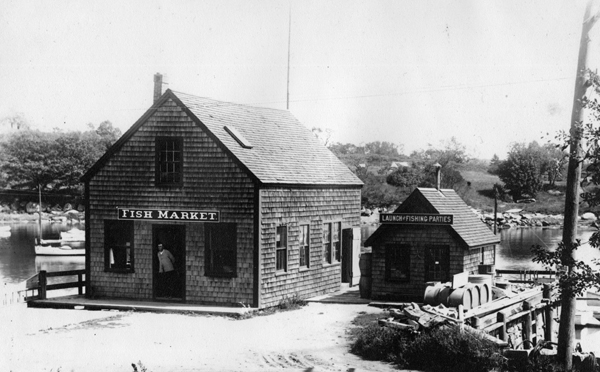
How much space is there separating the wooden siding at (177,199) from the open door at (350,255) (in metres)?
6.36

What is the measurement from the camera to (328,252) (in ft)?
85.8

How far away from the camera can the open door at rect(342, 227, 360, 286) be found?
89.8 feet

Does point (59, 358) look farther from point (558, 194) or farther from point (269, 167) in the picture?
point (558, 194)

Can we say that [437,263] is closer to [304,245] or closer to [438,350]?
[304,245]

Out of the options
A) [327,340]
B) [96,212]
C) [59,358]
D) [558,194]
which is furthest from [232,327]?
[558,194]

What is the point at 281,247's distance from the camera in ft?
76.0

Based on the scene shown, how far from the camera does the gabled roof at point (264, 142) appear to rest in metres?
22.5

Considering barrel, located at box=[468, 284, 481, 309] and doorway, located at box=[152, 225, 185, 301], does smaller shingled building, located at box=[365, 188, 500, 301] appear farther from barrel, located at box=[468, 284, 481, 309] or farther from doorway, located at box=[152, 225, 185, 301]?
doorway, located at box=[152, 225, 185, 301]

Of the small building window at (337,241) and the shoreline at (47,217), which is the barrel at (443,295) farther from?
the shoreline at (47,217)

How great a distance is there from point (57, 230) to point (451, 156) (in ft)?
139

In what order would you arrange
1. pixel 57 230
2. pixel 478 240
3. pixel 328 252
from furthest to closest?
pixel 57 230, pixel 328 252, pixel 478 240

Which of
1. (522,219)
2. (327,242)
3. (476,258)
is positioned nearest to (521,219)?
(522,219)

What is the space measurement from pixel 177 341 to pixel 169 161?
6.99 metres

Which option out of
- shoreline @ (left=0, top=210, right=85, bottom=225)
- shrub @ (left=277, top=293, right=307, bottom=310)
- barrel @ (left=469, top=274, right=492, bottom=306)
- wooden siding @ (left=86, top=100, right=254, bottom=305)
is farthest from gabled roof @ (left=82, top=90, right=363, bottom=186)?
shoreline @ (left=0, top=210, right=85, bottom=225)
